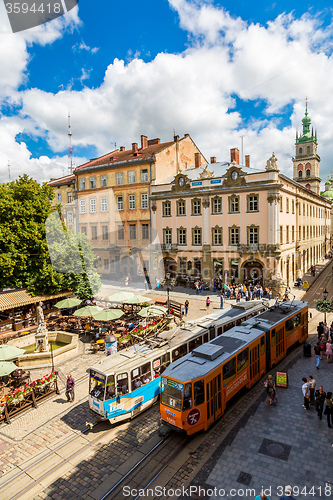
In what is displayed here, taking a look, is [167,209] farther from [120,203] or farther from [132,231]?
[120,203]

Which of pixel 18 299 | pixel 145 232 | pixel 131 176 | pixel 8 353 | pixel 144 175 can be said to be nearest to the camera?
pixel 8 353

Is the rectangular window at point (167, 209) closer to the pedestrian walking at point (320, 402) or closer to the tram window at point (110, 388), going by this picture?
the tram window at point (110, 388)

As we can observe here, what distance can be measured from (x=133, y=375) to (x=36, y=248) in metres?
18.3

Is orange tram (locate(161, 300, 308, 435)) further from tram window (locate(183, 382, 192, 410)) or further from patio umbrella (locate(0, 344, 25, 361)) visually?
patio umbrella (locate(0, 344, 25, 361))

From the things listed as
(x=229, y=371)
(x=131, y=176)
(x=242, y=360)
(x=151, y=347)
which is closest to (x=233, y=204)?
(x=131, y=176)

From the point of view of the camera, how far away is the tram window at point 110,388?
12336 mm

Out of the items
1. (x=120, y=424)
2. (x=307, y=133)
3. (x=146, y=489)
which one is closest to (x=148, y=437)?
(x=120, y=424)

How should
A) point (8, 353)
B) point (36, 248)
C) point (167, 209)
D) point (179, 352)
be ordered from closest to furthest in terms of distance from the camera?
1. point (179, 352)
2. point (8, 353)
3. point (36, 248)
4. point (167, 209)

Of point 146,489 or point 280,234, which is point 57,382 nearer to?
point 146,489

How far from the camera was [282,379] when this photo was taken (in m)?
15.3

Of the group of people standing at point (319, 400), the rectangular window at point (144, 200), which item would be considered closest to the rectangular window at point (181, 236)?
the rectangular window at point (144, 200)

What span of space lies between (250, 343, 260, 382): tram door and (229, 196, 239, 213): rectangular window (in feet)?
76.9

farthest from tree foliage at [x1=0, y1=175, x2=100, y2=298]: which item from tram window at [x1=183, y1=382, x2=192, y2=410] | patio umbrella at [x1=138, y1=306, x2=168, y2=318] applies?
tram window at [x1=183, y1=382, x2=192, y2=410]

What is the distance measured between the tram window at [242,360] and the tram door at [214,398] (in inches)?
65.8
